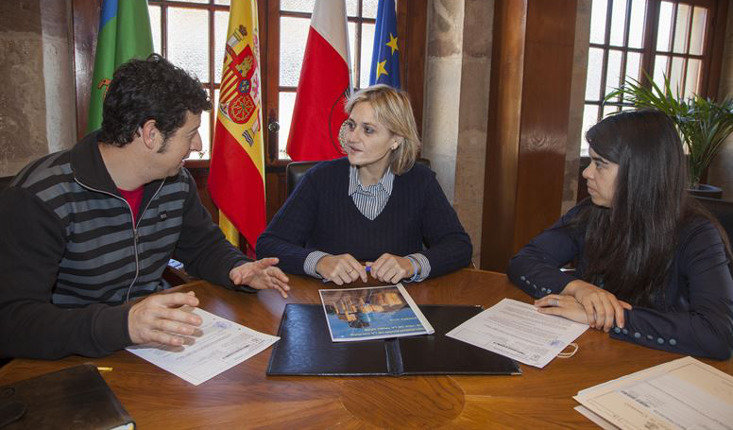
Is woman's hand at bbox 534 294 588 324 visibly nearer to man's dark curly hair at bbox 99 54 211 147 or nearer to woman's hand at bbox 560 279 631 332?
woman's hand at bbox 560 279 631 332

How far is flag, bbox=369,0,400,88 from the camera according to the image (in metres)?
3.02

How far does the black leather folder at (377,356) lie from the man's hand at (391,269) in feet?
1.02

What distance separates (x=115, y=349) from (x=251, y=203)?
5.73ft

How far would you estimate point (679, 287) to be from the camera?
1.42m

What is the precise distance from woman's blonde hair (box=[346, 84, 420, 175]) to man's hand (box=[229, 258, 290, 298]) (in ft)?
2.46

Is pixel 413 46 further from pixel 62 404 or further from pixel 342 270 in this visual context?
pixel 62 404

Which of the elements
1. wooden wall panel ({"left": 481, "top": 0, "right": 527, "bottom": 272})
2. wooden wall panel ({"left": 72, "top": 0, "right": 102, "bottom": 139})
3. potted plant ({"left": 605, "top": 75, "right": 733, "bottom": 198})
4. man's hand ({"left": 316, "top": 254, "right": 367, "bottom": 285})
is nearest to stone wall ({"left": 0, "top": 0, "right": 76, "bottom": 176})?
wooden wall panel ({"left": 72, "top": 0, "right": 102, "bottom": 139})

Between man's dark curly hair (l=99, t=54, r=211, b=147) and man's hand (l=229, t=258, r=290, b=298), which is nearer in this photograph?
man's dark curly hair (l=99, t=54, r=211, b=147)

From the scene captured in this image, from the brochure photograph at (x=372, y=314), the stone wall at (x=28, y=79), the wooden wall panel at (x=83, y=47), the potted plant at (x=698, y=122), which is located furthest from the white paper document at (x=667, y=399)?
the potted plant at (x=698, y=122)

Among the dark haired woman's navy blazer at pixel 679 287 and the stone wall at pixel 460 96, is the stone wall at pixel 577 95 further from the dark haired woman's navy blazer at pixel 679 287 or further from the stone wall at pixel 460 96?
the dark haired woman's navy blazer at pixel 679 287

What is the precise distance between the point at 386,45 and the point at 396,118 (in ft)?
3.70

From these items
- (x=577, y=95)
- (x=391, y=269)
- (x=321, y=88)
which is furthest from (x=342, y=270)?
(x=577, y=95)

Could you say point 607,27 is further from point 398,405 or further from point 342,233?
point 398,405

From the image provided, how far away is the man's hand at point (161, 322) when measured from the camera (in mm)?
1031
